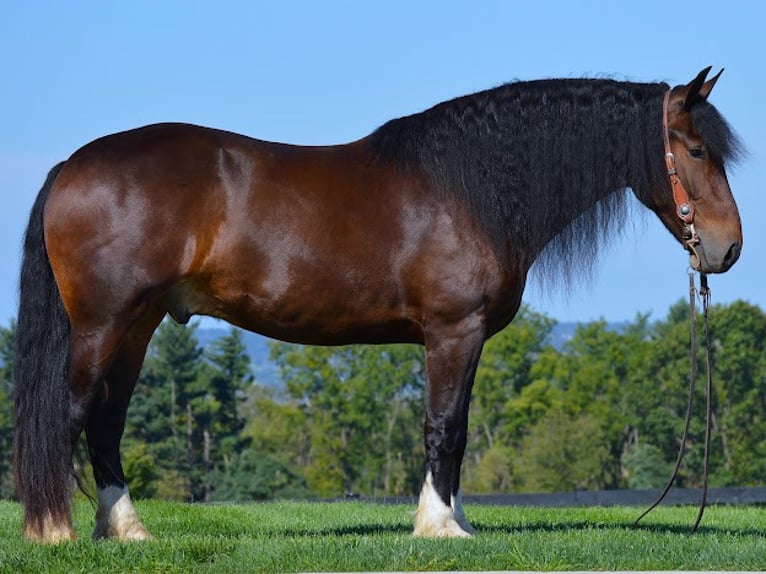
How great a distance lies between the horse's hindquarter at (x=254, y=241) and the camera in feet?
25.6

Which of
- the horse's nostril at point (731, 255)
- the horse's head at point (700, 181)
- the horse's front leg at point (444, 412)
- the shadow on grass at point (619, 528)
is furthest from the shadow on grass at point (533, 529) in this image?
the horse's head at point (700, 181)

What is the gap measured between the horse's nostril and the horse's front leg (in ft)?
5.54

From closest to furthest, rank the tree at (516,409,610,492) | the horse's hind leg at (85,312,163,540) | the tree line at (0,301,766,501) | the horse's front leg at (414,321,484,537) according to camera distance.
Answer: the horse's front leg at (414,321,484,537), the horse's hind leg at (85,312,163,540), the tree line at (0,301,766,501), the tree at (516,409,610,492)

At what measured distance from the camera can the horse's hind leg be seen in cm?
A: 803

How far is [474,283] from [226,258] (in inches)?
62.9

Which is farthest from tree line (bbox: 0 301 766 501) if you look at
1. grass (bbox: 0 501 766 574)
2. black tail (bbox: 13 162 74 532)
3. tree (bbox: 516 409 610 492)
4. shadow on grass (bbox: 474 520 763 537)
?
black tail (bbox: 13 162 74 532)

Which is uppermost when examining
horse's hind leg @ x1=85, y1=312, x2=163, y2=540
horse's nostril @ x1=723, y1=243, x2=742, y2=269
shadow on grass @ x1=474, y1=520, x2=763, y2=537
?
horse's nostril @ x1=723, y1=243, x2=742, y2=269

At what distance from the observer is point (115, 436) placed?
8266 mm

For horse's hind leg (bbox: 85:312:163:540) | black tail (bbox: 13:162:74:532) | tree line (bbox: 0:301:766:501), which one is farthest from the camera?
tree line (bbox: 0:301:766:501)

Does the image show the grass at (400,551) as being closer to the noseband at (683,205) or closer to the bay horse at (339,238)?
the bay horse at (339,238)

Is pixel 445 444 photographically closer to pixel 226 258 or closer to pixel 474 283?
pixel 474 283

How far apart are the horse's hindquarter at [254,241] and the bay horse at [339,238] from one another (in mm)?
10

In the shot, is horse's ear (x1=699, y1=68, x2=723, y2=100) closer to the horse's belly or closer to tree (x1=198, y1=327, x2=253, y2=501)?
the horse's belly

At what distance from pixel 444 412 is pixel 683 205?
82.5 inches
